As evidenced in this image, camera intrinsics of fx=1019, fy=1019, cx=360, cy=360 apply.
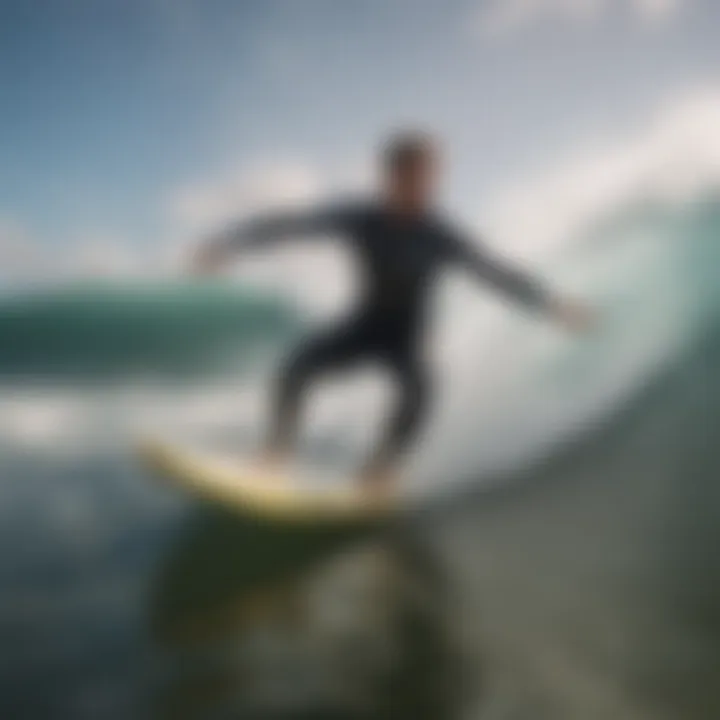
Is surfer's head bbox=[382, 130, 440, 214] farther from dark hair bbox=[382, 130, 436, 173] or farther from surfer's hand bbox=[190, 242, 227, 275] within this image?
surfer's hand bbox=[190, 242, 227, 275]

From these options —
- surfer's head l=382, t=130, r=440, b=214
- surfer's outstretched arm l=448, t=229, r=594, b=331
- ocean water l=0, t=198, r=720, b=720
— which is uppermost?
surfer's head l=382, t=130, r=440, b=214

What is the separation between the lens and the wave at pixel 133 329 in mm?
1920

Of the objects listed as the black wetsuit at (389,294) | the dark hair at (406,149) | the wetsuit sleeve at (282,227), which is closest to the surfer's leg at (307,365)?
the black wetsuit at (389,294)

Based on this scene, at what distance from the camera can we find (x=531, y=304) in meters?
1.87

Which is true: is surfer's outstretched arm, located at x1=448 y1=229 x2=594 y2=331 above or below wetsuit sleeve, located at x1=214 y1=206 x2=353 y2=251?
below

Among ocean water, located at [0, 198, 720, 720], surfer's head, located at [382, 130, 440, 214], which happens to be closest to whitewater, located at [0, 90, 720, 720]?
ocean water, located at [0, 198, 720, 720]

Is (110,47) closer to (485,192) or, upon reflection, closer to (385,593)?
(485,192)

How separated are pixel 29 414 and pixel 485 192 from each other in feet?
3.22

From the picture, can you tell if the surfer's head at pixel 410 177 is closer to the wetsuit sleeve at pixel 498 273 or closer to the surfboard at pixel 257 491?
the wetsuit sleeve at pixel 498 273

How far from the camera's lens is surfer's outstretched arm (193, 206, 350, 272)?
1840 millimetres

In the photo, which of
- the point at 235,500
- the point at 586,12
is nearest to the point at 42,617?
the point at 235,500

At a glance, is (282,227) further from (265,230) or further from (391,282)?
(391,282)

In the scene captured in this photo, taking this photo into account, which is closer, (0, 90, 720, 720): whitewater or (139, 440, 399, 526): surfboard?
(0, 90, 720, 720): whitewater

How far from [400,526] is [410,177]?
646 mm
